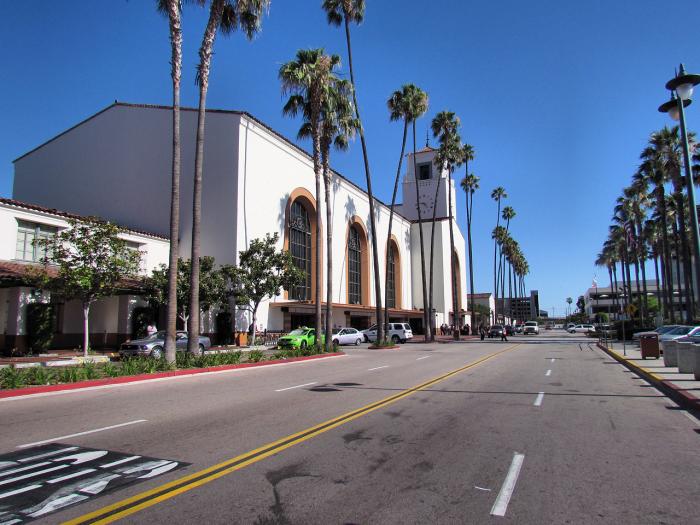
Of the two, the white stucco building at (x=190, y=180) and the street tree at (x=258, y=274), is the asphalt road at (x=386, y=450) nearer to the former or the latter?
the street tree at (x=258, y=274)

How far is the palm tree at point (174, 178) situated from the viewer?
18.0 metres

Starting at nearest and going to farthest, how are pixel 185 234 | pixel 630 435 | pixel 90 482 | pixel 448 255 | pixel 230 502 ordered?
pixel 230 502
pixel 90 482
pixel 630 435
pixel 185 234
pixel 448 255

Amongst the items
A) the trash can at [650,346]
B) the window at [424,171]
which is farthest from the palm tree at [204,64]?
the window at [424,171]

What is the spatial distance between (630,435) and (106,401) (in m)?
10.4

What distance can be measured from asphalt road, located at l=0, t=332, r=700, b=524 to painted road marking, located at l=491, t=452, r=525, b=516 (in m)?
0.02

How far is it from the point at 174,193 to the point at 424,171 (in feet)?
218

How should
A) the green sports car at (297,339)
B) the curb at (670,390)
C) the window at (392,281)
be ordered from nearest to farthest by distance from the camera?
1. the curb at (670,390)
2. the green sports car at (297,339)
3. the window at (392,281)

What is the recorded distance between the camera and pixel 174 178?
61.0ft

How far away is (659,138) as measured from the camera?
36781 mm

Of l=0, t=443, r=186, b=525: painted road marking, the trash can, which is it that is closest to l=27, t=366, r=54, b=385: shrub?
l=0, t=443, r=186, b=525: painted road marking

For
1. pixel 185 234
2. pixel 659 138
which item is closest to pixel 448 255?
pixel 659 138

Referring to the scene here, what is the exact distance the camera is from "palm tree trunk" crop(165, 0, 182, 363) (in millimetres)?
17938

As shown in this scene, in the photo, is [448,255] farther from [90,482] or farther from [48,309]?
[90,482]

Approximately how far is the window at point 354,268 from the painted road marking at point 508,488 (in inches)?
1834
